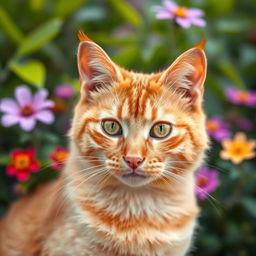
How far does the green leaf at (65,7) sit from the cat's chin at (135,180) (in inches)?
57.5

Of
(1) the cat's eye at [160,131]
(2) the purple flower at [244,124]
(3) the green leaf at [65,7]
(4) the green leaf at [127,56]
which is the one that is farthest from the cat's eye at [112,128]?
(3) the green leaf at [65,7]

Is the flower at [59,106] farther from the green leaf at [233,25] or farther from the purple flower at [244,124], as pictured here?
the green leaf at [233,25]

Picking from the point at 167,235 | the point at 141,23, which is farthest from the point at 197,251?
the point at 141,23

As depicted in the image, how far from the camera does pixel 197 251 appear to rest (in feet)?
8.18

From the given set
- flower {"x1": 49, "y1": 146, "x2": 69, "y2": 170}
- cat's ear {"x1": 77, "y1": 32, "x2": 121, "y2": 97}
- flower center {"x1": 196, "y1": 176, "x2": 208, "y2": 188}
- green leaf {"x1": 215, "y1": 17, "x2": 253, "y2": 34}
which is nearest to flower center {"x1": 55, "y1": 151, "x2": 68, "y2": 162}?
flower {"x1": 49, "y1": 146, "x2": 69, "y2": 170}

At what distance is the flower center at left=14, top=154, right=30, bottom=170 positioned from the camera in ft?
7.30

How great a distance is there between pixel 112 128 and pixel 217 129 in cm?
93

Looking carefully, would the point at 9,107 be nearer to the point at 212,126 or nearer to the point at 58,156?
the point at 58,156

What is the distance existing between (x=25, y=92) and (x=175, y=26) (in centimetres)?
74

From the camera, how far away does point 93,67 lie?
1.80 metres

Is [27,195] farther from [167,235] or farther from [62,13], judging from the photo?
[62,13]

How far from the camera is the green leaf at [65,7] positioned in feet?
9.45

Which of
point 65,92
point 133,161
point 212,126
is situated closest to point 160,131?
point 133,161

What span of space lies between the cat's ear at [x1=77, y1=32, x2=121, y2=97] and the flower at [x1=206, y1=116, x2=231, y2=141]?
33.5 inches
